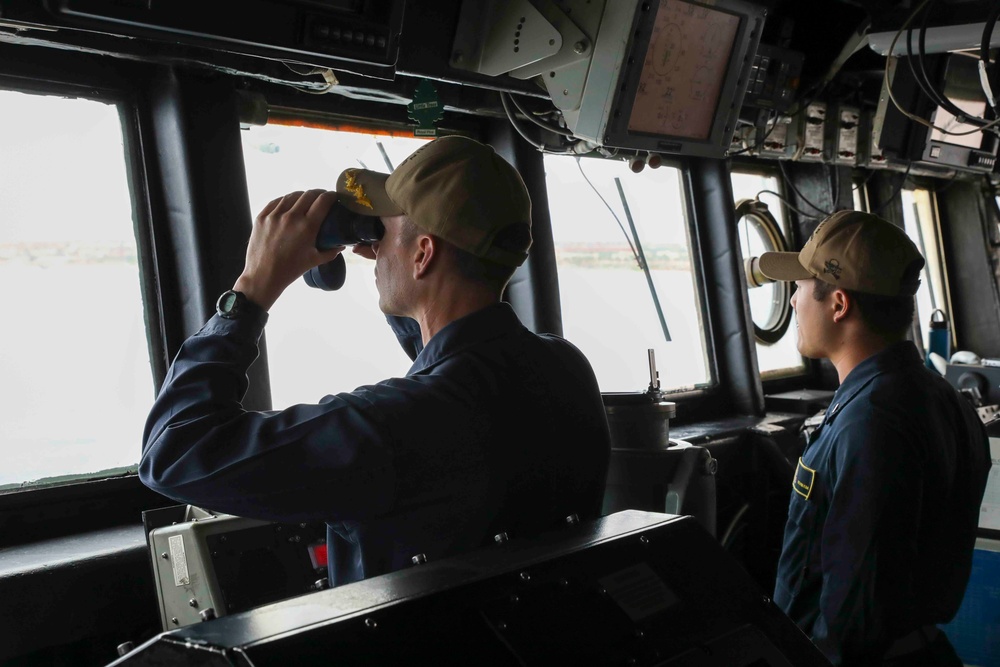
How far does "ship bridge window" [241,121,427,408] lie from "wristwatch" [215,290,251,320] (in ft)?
3.66

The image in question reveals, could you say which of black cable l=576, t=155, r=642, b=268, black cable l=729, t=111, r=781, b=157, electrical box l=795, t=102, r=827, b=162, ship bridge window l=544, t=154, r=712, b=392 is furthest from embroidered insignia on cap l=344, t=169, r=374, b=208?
electrical box l=795, t=102, r=827, b=162

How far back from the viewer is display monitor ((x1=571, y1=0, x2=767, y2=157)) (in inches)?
99.4

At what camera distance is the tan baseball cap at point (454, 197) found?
142 cm

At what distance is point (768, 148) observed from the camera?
411cm

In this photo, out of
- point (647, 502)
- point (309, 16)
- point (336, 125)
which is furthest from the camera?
point (336, 125)

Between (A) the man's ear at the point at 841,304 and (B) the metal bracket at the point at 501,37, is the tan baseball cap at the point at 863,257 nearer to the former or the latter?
(A) the man's ear at the point at 841,304

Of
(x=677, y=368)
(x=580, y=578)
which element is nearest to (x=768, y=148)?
(x=677, y=368)

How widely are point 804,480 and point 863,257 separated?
521 millimetres

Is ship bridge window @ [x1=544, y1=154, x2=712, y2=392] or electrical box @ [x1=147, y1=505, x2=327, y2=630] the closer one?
electrical box @ [x1=147, y1=505, x2=327, y2=630]

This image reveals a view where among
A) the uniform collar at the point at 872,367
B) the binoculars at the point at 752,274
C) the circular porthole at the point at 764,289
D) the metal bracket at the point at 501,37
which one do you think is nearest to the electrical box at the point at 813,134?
the circular porthole at the point at 764,289

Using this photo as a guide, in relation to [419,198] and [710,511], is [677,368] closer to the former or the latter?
[710,511]

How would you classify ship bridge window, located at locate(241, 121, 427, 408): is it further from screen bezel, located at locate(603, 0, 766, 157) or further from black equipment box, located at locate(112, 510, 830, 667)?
black equipment box, located at locate(112, 510, 830, 667)

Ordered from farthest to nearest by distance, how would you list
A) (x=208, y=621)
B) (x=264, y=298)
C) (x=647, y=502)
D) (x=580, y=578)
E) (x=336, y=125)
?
(x=336, y=125), (x=647, y=502), (x=264, y=298), (x=580, y=578), (x=208, y=621)

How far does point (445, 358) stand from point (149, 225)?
1295mm
